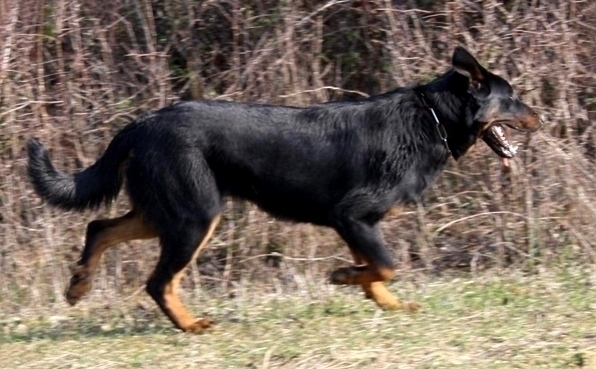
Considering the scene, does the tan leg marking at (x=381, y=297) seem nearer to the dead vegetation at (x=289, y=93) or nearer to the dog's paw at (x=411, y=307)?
the dog's paw at (x=411, y=307)

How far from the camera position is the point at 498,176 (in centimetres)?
862

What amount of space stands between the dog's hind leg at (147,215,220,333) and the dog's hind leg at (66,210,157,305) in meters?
0.31

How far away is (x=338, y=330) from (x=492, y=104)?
5.88ft

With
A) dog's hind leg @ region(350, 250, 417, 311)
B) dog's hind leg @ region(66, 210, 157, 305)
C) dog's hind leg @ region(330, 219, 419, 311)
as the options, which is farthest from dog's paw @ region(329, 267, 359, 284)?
dog's hind leg @ region(66, 210, 157, 305)

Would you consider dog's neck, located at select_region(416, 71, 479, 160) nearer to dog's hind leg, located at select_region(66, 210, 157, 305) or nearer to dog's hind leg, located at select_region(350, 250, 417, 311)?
dog's hind leg, located at select_region(350, 250, 417, 311)

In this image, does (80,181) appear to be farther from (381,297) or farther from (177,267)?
(381,297)

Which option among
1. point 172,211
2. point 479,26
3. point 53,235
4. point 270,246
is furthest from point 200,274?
point 479,26

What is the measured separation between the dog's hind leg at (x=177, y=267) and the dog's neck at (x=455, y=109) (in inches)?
62.2

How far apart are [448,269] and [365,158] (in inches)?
73.5

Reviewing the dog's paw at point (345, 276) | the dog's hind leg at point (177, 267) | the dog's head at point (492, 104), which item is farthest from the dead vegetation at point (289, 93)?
the dog's hind leg at point (177, 267)

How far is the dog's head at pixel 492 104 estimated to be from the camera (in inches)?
271

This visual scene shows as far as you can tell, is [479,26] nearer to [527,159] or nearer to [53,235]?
[527,159]

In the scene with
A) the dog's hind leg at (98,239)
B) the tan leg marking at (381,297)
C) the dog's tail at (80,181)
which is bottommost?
the tan leg marking at (381,297)

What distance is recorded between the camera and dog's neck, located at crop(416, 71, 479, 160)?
22.8 feet
